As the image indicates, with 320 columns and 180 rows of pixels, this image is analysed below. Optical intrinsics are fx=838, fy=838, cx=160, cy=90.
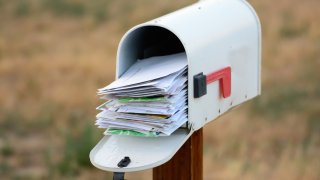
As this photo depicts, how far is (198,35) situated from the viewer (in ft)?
8.80

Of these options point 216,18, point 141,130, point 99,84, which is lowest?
point 141,130

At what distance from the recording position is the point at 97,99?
24.3ft

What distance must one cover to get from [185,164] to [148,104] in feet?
1.20

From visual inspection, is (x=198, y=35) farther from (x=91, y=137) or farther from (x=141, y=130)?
(x=91, y=137)

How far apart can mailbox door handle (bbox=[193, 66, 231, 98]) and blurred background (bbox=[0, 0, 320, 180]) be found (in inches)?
99.4

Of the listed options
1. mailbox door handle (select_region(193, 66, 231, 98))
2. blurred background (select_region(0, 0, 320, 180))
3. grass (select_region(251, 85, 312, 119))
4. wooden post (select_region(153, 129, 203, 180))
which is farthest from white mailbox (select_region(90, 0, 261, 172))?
grass (select_region(251, 85, 312, 119))

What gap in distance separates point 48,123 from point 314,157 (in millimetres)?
2339

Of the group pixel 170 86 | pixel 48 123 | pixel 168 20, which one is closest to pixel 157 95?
pixel 170 86

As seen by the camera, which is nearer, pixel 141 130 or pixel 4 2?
pixel 141 130

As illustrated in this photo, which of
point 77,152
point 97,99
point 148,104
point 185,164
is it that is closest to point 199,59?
point 148,104

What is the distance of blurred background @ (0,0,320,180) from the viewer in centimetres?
585

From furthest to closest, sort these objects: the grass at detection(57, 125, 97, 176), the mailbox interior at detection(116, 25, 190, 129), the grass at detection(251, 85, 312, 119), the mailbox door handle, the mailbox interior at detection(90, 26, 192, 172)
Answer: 1. the grass at detection(251, 85, 312, 119)
2. the grass at detection(57, 125, 97, 176)
3. the mailbox interior at detection(116, 25, 190, 129)
4. the mailbox door handle
5. the mailbox interior at detection(90, 26, 192, 172)

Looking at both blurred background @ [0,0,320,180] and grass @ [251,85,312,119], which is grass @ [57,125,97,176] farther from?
grass @ [251,85,312,119]

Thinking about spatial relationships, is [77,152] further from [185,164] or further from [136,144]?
[136,144]
